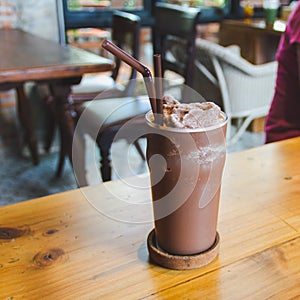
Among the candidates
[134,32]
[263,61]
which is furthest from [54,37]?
[263,61]

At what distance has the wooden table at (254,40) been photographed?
365 centimetres

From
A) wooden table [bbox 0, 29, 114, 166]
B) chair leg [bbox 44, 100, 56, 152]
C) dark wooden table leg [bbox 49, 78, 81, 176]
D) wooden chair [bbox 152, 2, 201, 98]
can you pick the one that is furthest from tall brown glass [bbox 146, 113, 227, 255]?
chair leg [bbox 44, 100, 56, 152]

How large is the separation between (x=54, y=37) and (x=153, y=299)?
2.88 meters

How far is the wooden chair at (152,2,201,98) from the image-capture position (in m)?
2.34

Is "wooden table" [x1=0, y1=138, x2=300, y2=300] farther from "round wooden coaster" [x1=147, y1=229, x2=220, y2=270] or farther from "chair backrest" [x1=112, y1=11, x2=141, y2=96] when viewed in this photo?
"chair backrest" [x1=112, y1=11, x2=141, y2=96]

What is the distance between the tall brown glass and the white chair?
233 cm

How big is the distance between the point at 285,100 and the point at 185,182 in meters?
1.13

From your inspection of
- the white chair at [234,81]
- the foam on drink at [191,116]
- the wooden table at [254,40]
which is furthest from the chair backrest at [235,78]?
the foam on drink at [191,116]

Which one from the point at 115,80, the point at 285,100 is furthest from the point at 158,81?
the point at 115,80

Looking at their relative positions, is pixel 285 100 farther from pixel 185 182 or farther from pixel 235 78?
pixel 235 78

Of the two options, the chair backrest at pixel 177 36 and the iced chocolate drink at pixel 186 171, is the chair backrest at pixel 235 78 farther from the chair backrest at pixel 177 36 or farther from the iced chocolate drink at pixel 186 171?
the iced chocolate drink at pixel 186 171

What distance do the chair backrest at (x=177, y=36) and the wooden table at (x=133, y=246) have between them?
1485mm

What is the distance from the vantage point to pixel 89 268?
0.69 m

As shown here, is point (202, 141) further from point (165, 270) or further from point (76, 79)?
point (76, 79)
